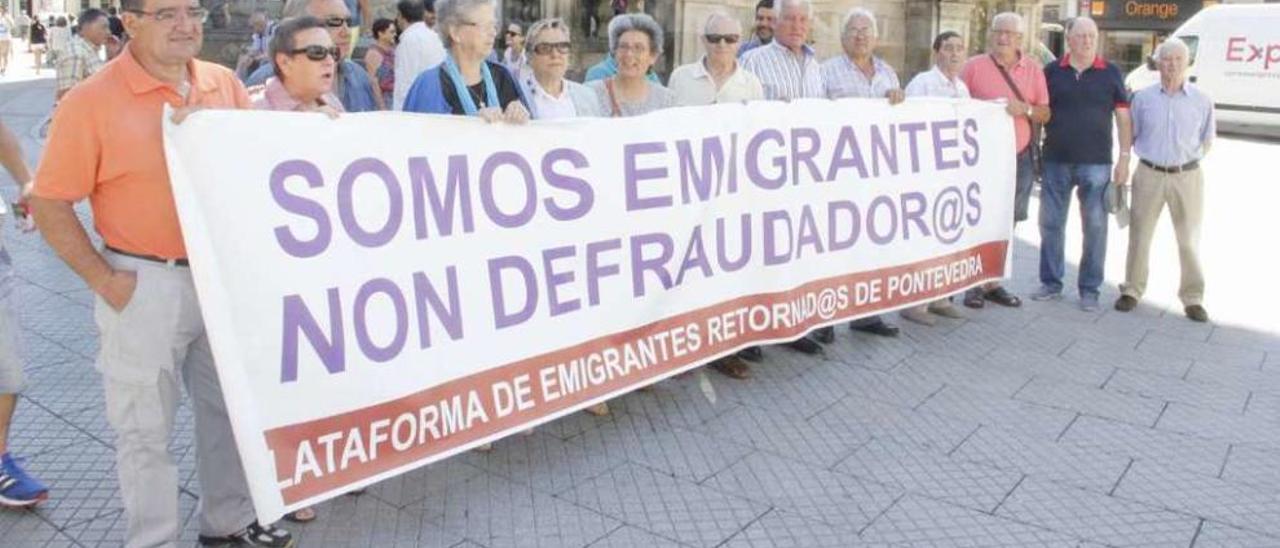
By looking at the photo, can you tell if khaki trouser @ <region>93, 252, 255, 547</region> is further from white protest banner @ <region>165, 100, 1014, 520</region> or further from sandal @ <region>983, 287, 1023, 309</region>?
sandal @ <region>983, 287, 1023, 309</region>

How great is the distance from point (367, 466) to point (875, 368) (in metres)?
2.87

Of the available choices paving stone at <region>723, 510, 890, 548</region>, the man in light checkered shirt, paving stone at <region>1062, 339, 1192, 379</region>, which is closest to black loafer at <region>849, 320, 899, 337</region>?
paving stone at <region>1062, 339, 1192, 379</region>

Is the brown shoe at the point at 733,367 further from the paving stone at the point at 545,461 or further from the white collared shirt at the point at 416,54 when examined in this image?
the white collared shirt at the point at 416,54

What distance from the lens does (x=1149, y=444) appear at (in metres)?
4.46

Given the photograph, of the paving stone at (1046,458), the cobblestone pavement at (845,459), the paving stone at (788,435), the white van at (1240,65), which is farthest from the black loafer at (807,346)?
the white van at (1240,65)

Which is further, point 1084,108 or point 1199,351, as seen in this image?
point 1084,108

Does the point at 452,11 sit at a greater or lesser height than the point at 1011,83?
greater

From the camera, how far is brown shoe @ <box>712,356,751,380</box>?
17.0ft

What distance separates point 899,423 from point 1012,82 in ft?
9.52

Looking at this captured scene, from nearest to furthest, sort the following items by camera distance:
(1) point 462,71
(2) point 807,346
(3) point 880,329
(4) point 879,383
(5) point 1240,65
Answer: (1) point 462,71 < (4) point 879,383 < (2) point 807,346 < (3) point 880,329 < (5) point 1240,65

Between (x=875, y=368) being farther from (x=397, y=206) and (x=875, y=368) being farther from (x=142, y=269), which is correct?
(x=142, y=269)

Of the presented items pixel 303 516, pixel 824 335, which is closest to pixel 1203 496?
pixel 824 335

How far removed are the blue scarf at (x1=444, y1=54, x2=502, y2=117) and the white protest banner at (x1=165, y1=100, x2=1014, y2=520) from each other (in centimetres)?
35

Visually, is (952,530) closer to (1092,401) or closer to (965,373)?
(1092,401)
